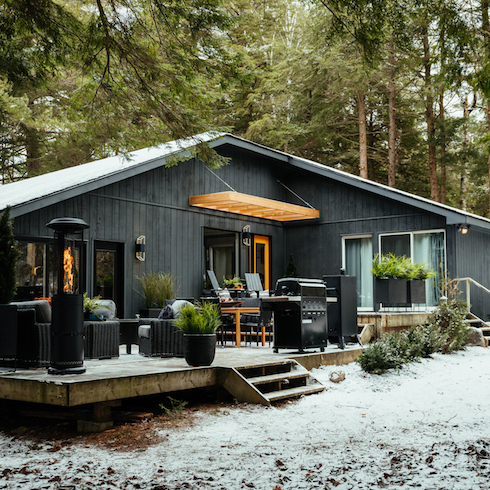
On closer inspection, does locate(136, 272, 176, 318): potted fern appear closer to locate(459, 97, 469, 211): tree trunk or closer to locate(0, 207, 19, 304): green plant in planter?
locate(0, 207, 19, 304): green plant in planter

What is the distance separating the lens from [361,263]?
43.0 ft

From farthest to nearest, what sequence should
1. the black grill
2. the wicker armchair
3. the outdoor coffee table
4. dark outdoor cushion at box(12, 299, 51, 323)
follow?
the outdoor coffee table → the black grill → the wicker armchair → dark outdoor cushion at box(12, 299, 51, 323)

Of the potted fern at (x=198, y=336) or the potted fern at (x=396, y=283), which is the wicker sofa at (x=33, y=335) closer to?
the potted fern at (x=198, y=336)

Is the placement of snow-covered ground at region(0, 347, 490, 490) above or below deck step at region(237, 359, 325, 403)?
below

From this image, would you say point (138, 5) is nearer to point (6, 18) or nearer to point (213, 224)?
point (6, 18)

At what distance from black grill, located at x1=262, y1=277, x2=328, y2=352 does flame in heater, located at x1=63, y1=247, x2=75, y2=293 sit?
8.74 ft

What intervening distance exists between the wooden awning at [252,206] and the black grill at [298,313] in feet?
12.1

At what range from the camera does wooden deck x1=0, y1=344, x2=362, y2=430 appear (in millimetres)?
4621

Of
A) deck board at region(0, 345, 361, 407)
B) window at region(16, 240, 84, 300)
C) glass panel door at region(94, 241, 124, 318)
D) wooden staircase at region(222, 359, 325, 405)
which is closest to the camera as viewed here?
deck board at region(0, 345, 361, 407)

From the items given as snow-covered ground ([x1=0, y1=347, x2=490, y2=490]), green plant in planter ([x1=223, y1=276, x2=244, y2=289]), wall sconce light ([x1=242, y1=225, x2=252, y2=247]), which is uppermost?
wall sconce light ([x1=242, y1=225, x2=252, y2=247])

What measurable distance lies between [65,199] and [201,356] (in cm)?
419

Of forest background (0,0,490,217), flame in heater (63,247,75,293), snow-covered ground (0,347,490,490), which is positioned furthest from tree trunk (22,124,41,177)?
snow-covered ground (0,347,490,490)

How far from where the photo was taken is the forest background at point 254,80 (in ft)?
17.2

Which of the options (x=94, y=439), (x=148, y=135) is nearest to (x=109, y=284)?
(x=148, y=135)
